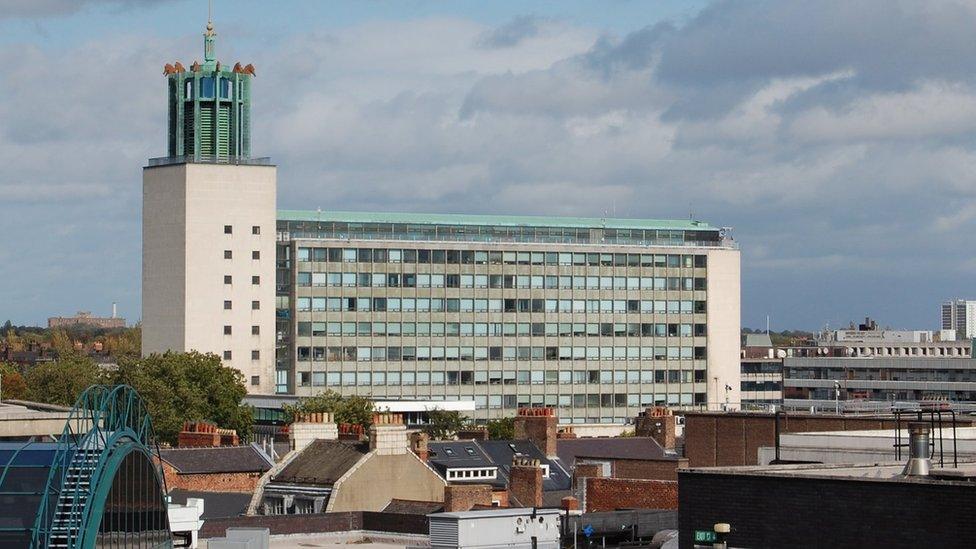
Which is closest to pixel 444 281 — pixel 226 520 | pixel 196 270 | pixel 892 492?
pixel 196 270

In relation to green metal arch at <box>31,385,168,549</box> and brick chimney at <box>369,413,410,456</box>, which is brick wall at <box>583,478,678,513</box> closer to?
brick chimney at <box>369,413,410,456</box>

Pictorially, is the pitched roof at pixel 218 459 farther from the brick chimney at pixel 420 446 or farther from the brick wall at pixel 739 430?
the brick wall at pixel 739 430

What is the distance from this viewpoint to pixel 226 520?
271 ft

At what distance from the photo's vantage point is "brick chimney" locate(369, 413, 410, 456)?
93.1m

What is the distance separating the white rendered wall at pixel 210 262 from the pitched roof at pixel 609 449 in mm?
63889

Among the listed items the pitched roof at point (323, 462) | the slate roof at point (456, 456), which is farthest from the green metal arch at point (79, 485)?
the slate roof at point (456, 456)

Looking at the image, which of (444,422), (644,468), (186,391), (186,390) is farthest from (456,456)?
(444,422)

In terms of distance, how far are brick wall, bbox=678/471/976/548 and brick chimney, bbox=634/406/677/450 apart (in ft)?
268

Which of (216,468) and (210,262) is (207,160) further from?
(216,468)

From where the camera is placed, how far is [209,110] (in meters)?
186

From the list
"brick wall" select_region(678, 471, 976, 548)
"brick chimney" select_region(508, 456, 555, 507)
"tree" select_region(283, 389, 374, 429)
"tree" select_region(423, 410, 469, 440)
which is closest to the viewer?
"brick wall" select_region(678, 471, 976, 548)

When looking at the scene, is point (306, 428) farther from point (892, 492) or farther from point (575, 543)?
point (892, 492)

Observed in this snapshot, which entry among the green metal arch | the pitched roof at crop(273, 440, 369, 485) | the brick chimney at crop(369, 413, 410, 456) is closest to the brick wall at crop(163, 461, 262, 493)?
the pitched roof at crop(273, 440, 369, 485)

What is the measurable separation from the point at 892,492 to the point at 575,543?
1179 inches
